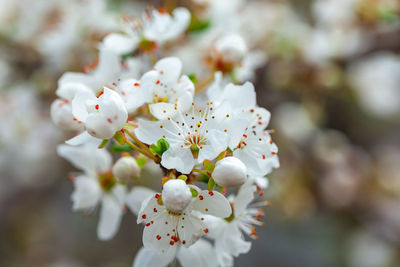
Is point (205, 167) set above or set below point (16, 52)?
above

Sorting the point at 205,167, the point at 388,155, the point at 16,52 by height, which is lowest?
the point at 388,155

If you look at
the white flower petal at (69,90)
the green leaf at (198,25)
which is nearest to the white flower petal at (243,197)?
the white flower petal at (69,90)

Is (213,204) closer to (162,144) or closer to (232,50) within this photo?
(162,144)

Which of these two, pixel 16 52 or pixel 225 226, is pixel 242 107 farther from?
pixel 16 52

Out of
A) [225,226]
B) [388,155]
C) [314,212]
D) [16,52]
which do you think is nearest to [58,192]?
[16,52]

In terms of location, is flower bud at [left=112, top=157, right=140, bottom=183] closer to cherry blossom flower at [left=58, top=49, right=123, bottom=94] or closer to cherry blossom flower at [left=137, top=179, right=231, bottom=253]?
cherry blossom flower at [left=137, top=179, right=231, bottom=253]

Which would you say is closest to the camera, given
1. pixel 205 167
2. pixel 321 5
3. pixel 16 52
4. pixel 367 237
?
pixel 205 167

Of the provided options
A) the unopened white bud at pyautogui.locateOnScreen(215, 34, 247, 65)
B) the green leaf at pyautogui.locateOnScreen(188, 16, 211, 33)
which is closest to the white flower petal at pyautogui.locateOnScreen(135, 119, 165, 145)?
the unopened white bud at pyautogui.locateOnScreen(215, 34, 247, 65)
